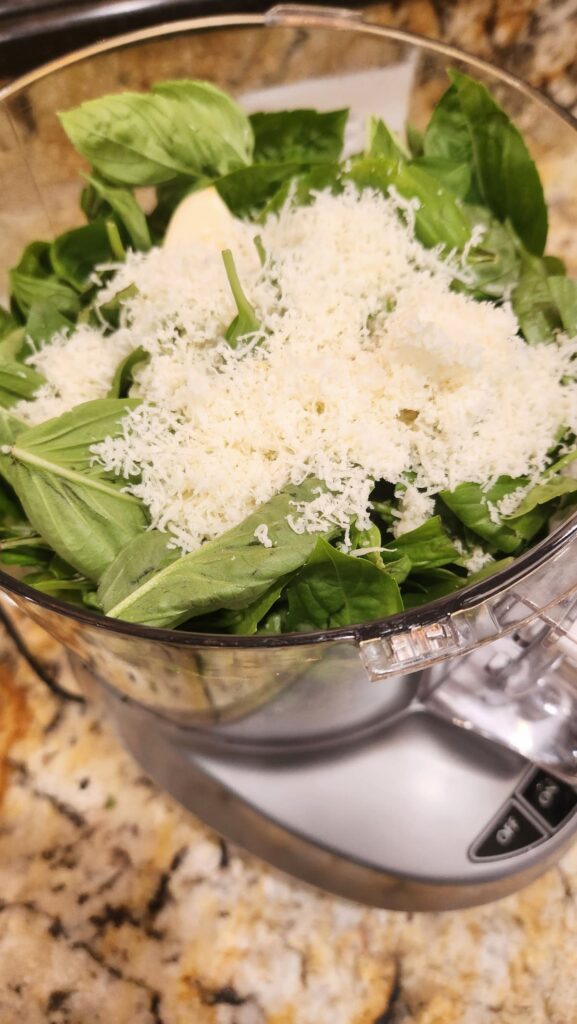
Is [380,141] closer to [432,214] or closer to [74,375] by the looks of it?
[432,214]

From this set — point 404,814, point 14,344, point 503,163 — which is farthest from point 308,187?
point 404,814

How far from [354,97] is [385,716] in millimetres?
636

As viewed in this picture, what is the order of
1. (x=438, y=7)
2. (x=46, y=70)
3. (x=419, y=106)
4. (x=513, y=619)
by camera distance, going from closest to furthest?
(x=513, y=619) < (x=46, y=70) < (x=419, y=106) < (x=438, y=7)

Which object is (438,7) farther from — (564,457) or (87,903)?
(87,903)

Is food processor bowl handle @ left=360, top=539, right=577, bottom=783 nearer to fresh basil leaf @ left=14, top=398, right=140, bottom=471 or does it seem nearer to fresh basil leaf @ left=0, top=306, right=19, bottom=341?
fresh basil leaf @ left=14, top=398, right=140, bottom=471

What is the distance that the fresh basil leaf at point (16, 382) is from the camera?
640 millimetres

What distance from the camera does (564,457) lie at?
577 millimetres

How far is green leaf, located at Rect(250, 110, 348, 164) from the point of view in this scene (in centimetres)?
75

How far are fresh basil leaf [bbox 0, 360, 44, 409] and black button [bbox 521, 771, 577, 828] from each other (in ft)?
1.57

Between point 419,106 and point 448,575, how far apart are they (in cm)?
53

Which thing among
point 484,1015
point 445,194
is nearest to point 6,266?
point 445,194

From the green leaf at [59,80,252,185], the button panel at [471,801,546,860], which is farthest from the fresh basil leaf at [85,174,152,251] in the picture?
the button panel at [471,801,546,860]

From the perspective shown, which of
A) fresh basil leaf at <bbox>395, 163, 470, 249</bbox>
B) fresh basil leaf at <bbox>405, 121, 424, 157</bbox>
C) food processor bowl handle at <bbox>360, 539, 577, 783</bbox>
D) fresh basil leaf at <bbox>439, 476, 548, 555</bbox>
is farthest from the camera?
fresh basil leaf at <bbox>405, 121, 424, 157</bbox>

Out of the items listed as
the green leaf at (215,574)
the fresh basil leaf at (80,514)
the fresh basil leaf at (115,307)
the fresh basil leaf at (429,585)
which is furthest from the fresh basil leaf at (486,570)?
the fresh basil leaf at (115,307)
